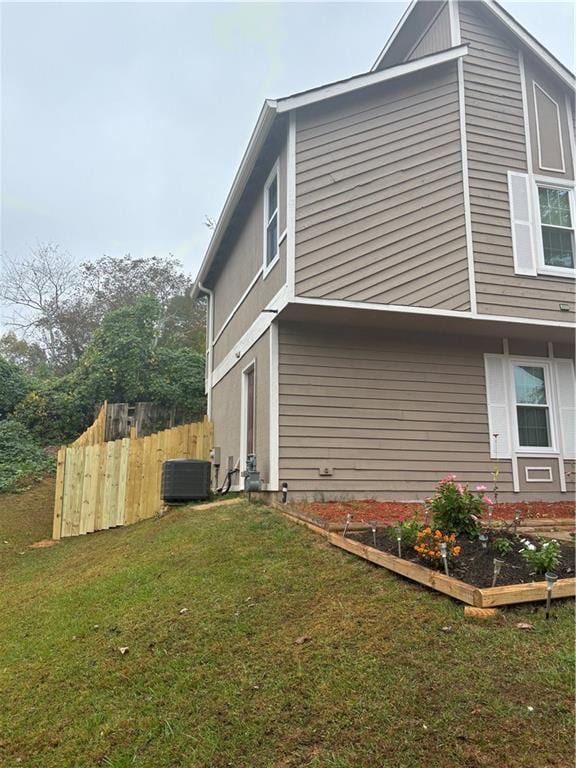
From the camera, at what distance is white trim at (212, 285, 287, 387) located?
7.19 meters

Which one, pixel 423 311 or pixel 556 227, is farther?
pixel 556 227

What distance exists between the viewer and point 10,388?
1420 cm

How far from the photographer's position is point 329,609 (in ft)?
11.2

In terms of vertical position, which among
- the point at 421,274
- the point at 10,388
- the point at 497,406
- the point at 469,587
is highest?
the point at 421,274

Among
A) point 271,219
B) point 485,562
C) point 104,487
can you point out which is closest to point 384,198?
point 271,219

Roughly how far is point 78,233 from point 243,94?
44.4 feet

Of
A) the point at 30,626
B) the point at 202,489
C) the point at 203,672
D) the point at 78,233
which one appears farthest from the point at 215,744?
the point at 78,233

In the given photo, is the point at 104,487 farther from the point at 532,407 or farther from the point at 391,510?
the point at 532,407

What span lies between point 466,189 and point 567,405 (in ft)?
12.4

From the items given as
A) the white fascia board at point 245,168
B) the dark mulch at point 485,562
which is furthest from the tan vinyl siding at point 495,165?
the dark mulch at point 485,562

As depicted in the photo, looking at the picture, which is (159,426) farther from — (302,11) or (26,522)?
(302,11)

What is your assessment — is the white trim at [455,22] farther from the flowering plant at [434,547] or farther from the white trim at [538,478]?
the flowering plant at [434,547]

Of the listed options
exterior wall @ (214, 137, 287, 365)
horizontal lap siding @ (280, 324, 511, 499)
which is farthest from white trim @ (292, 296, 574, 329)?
horizontal lap siding @ (280, 324, 511, 499)

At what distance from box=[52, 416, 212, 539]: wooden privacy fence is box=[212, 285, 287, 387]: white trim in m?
2.29
